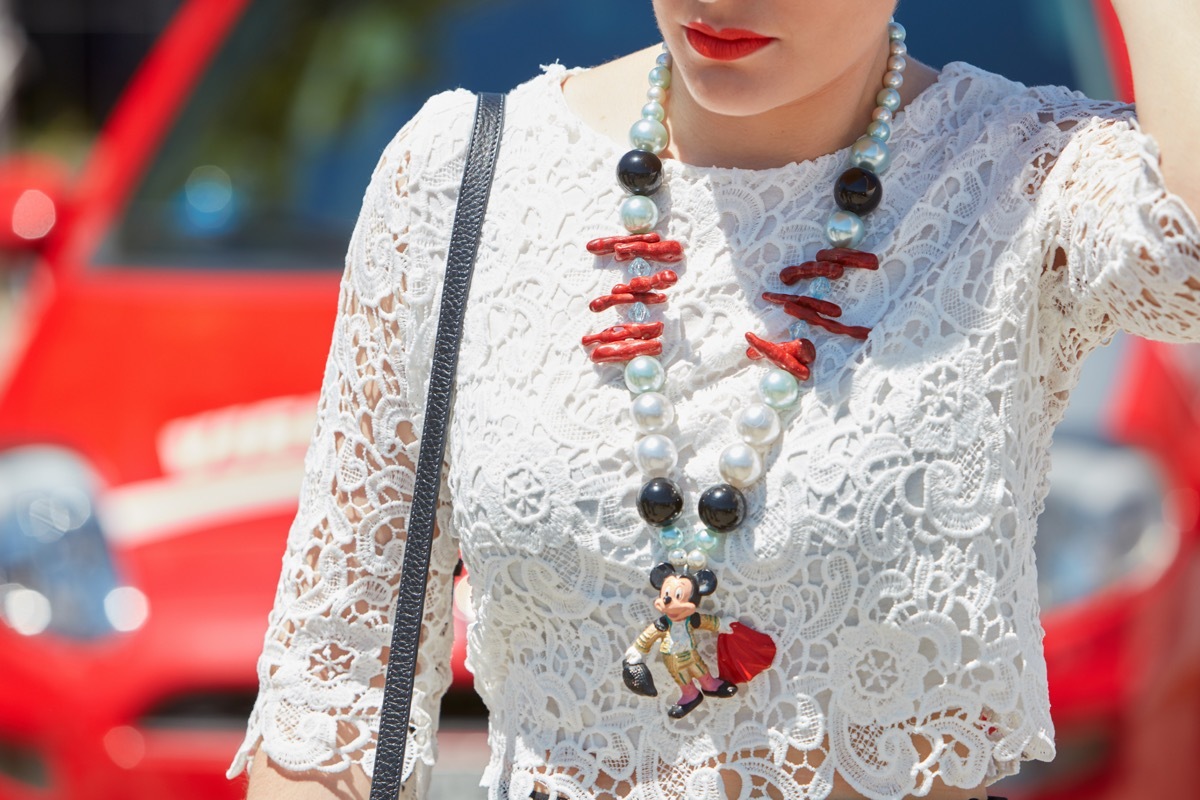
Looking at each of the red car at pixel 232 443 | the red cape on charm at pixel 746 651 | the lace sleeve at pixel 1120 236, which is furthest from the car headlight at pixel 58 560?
the lace sleeve at pixel 1120 236

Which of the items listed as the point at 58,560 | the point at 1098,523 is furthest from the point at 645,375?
the point at 58,560

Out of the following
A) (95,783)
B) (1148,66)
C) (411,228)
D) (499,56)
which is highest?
(499,56)

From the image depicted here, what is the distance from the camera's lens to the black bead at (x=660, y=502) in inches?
55.9

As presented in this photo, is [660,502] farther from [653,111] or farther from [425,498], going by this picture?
[653,111]

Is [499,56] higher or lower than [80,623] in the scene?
higher

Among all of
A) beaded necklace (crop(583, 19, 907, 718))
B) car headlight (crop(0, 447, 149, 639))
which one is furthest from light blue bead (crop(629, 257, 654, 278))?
car headlight (crop(0, 447, 149, 639))

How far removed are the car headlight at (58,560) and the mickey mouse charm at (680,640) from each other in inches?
56.8

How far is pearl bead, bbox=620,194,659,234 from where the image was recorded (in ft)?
5.02

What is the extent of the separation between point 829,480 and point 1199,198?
364mm

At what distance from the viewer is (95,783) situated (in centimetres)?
266

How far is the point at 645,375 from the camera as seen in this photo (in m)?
1.47

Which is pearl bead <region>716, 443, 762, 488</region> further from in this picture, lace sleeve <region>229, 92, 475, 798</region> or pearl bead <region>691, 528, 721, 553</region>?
lace sleeve <region>229, 92, 475, 798</region>

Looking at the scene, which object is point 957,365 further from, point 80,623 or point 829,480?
point 80,623

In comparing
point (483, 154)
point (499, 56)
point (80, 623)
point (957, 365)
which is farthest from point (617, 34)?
point (957, 365)
